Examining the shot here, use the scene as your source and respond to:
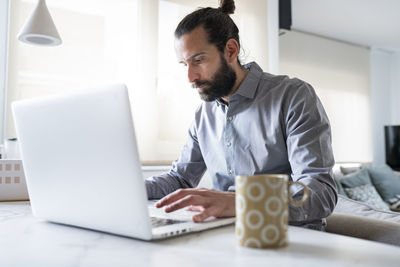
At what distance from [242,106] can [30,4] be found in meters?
1.88

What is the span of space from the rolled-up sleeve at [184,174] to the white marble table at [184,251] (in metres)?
0.53

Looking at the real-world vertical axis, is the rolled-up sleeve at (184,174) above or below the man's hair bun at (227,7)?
below

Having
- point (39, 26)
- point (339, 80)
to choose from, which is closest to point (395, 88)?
point (339, 80)

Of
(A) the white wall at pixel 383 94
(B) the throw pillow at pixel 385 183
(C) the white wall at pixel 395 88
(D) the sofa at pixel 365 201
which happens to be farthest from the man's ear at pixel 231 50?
(C) the white wall at pixel 395 88

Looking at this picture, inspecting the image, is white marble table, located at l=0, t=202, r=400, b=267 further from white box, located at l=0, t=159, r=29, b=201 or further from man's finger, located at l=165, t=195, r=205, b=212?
white box, located at l=0, t=159, r=29, b=201

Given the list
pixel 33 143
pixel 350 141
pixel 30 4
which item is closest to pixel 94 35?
pixel 30 4

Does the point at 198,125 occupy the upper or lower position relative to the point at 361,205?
upper

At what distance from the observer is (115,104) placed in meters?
0.58

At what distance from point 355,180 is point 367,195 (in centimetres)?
18

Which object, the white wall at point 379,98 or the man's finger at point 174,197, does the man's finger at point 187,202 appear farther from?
the white wall at point 379,98

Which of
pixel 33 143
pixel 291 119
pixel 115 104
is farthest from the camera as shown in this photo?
pixel 291 119

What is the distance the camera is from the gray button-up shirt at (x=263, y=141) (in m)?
1.00

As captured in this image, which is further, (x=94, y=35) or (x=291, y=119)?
(x=94, y=35)

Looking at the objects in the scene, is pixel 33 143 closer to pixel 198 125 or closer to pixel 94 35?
pixel 198 125
